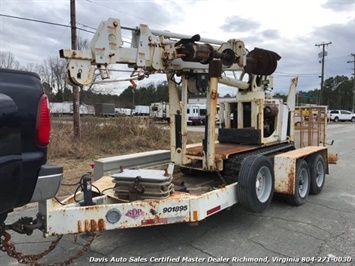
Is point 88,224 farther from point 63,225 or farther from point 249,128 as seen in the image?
point 249,128

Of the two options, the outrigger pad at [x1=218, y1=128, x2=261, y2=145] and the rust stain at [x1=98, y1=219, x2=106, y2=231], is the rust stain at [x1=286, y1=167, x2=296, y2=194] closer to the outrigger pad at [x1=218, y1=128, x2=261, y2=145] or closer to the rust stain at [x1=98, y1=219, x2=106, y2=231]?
the outrigger pad at [x1=218, y1=128, x2=261, y2=145]

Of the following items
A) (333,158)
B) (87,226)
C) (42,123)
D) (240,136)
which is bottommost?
(87,226)

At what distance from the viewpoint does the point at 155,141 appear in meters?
14.6

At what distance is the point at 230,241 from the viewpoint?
4.40 meters

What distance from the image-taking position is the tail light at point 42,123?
2572 mm

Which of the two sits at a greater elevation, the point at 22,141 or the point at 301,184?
the point at 22,141

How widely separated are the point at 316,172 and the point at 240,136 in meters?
1.74

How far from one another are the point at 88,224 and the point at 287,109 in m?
5.03

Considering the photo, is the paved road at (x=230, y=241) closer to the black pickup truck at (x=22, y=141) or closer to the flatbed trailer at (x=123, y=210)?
the flatbed trailer at (x=123, y=210)

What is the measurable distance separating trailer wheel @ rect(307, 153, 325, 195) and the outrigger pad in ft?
4.31

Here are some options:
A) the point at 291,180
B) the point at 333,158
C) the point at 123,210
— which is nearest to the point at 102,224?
the point at 123,210

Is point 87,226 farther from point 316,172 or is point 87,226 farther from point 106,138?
point 106,138

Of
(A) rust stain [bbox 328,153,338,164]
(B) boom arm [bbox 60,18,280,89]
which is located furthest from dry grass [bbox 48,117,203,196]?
(A) rust stain [bbox 328,153,338,164]

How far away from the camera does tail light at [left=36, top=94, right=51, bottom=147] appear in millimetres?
2572
